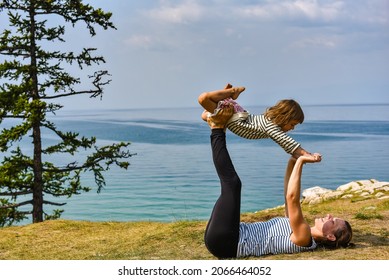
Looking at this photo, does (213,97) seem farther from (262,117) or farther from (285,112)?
(285,112)

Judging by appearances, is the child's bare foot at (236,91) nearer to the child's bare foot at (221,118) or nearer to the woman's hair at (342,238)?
the child's bare foot at (221,118)

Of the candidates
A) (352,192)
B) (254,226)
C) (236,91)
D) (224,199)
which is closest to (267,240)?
(254,226)

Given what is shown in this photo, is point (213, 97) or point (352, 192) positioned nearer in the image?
point (213, 97)

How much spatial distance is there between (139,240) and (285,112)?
2.39m

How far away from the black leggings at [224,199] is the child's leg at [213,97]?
194 millimetres

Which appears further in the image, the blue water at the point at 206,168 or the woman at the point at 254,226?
the blue water at the point at 206,168

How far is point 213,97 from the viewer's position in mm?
4520

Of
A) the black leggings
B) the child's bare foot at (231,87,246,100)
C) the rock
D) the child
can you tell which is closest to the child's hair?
the child

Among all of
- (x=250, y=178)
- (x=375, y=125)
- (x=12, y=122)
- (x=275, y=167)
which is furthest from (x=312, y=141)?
(x=12, y=122)

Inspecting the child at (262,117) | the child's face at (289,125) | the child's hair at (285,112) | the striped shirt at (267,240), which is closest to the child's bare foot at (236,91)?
the child at (262,117)

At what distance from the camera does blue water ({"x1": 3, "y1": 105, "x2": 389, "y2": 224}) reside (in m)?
14.0

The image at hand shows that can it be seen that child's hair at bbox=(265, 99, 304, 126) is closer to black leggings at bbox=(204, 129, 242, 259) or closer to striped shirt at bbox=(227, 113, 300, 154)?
striped shirt at bbox=(227, 113, 300, 154)

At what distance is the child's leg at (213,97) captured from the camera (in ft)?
14.8

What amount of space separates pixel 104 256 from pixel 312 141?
25555 millimetres
